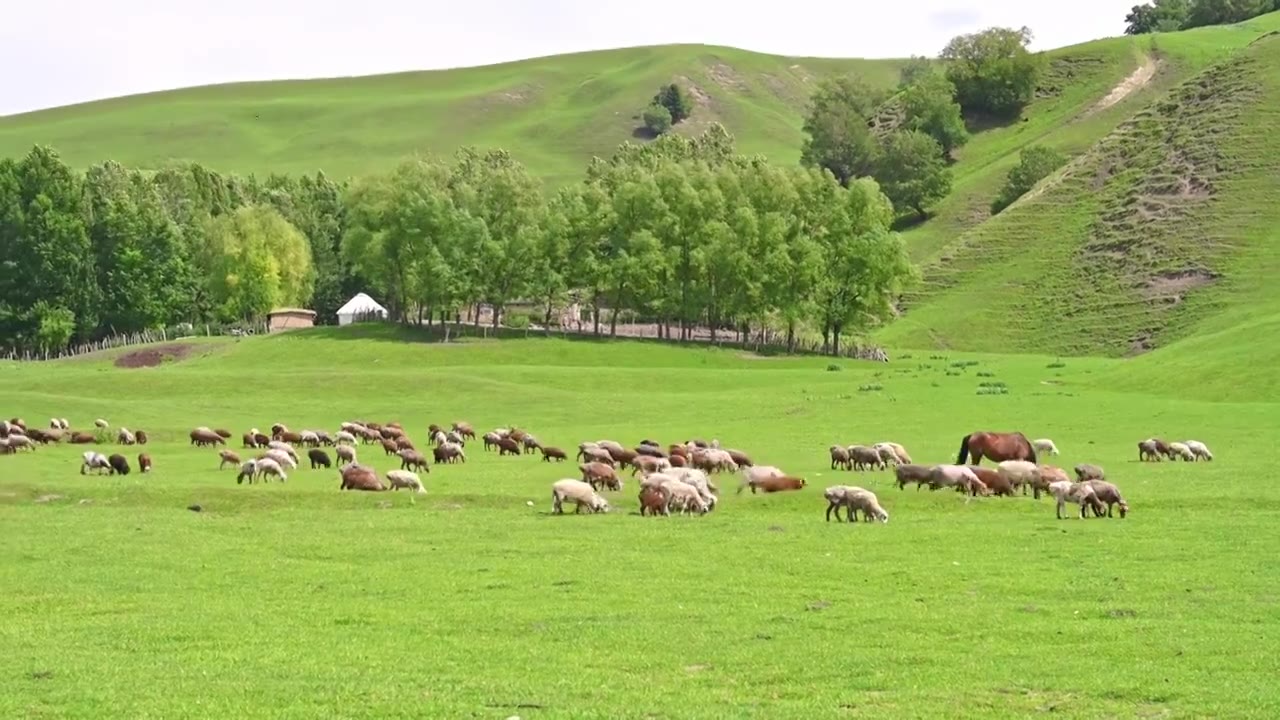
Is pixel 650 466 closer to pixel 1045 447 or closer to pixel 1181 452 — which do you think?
pixel 1045 447

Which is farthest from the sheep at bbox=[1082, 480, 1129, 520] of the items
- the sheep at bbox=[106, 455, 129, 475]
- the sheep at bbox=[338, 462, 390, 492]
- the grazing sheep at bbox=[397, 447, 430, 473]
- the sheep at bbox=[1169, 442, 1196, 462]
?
the sheep at bbox=[106, 455, 129, 475]

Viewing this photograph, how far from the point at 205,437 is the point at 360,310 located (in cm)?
8303

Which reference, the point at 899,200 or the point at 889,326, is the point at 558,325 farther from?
the point at 899,200

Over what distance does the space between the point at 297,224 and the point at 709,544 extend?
400 feet

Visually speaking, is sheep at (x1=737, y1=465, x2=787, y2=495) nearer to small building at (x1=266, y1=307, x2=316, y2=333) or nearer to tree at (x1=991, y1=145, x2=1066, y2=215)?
small building at (x1=266, y1=307, x2=316, y2=333)

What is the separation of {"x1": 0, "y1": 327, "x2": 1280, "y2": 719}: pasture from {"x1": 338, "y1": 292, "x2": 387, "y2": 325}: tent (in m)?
81.5

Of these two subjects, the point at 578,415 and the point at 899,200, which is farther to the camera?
the point at 899,200

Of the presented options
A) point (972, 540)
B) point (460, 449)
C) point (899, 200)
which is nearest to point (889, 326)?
point (899, 200)

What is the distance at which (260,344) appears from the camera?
320 feet

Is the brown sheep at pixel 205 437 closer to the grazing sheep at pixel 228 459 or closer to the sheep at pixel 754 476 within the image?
the grazing sheep at pixel 228 459

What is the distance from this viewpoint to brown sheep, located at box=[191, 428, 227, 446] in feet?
170

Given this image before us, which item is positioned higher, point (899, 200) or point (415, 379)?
point (899, 200)

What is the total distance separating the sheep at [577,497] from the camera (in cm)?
3322

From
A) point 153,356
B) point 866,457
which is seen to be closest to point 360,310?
point 153,356
